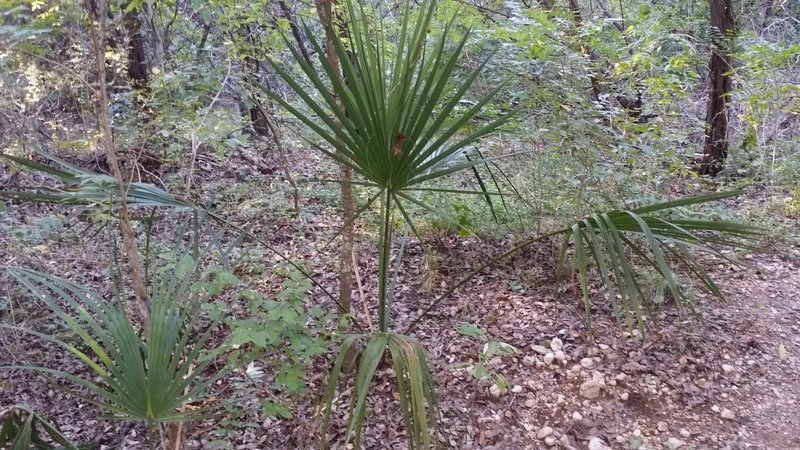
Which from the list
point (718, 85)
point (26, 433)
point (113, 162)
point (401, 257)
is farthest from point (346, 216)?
point (718, 85)

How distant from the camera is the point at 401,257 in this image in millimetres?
3100

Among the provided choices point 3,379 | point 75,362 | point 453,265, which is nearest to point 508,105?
point 453,265

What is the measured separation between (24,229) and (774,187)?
670 cm

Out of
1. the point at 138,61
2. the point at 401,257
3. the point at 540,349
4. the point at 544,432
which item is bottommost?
the point at 544,432

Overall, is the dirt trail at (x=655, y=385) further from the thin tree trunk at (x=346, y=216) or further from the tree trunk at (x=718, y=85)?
the tree trunk at (x=718, y=85)

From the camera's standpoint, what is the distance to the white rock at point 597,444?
8.70 feet

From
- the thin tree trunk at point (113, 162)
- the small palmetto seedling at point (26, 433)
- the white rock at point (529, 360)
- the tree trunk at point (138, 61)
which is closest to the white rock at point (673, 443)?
the white rock at point (529, 360)

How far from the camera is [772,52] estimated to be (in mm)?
5238

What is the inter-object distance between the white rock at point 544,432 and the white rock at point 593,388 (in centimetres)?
34

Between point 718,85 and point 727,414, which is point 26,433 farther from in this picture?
point 718,85

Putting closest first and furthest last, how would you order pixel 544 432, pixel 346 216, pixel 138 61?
1. pixel 544 432
2. pixel 346 216
3. pixel 138 61

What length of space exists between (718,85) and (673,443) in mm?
5526

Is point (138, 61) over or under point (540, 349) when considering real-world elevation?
over

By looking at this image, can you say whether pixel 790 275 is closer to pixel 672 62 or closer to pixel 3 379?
pixel 672 62
